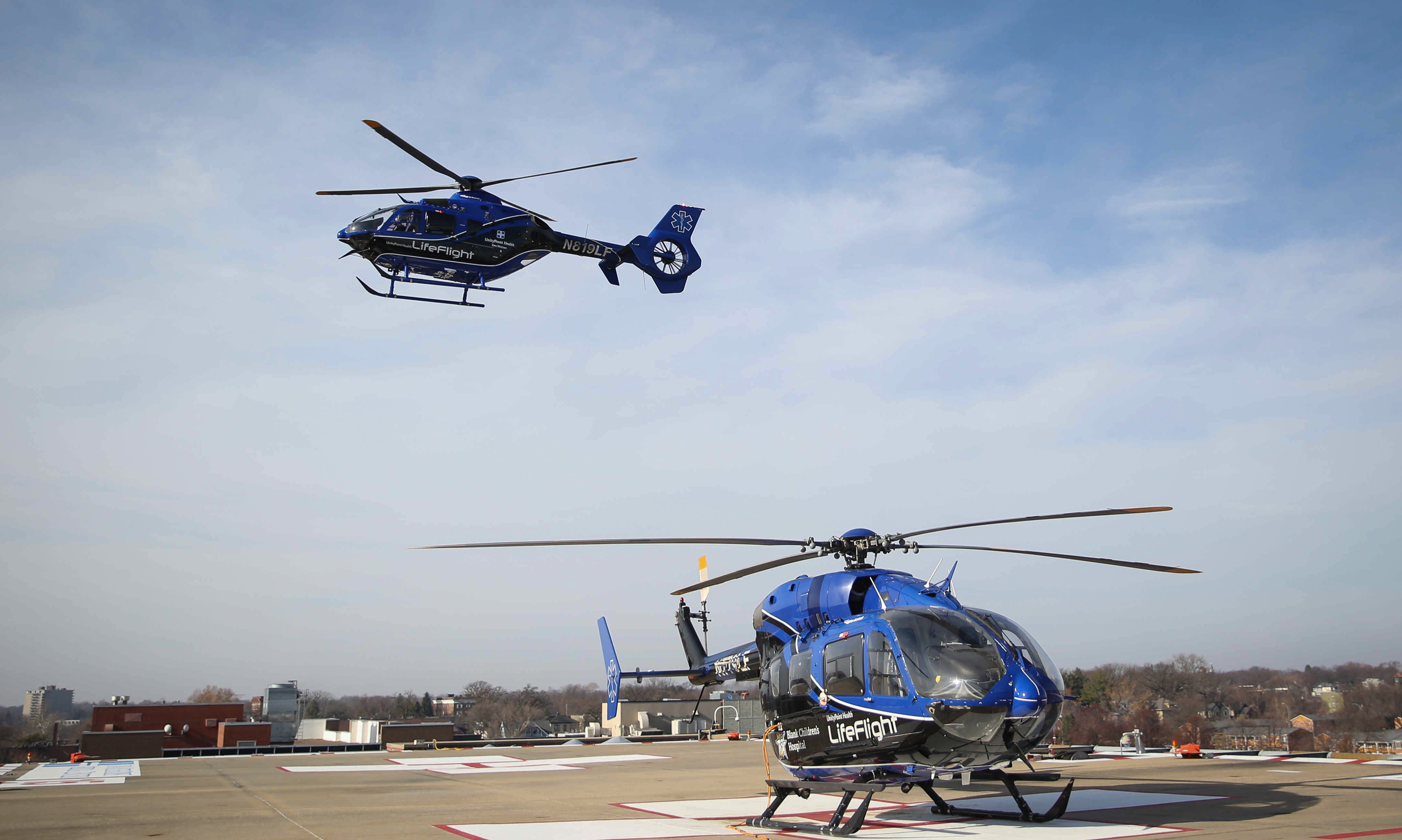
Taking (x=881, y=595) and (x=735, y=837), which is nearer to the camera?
(x=735, y=837)

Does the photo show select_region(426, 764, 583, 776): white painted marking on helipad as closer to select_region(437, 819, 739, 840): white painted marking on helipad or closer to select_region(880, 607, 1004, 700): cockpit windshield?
select_region(437, 819, 739, 840): white painted marking on helipad

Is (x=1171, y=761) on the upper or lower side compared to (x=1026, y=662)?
lower

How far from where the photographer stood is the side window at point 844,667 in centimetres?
1102

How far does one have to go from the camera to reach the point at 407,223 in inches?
788

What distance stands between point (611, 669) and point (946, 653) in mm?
12595

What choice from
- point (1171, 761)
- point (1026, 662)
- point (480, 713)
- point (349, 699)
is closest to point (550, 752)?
point (1171, 761)

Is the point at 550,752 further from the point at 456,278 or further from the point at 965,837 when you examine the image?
the point at 965,837

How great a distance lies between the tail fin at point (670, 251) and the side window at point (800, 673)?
14.5m

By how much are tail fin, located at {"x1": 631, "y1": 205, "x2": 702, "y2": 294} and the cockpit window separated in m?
15.6

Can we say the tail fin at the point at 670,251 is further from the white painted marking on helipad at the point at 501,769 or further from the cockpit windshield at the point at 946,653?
the cockpit windshield at the point at 946,653

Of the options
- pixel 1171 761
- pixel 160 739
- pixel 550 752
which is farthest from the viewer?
pixel 160 739

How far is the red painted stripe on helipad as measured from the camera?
9.34m

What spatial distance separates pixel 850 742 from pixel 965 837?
1641 millimetres

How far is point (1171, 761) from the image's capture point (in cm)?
2061
